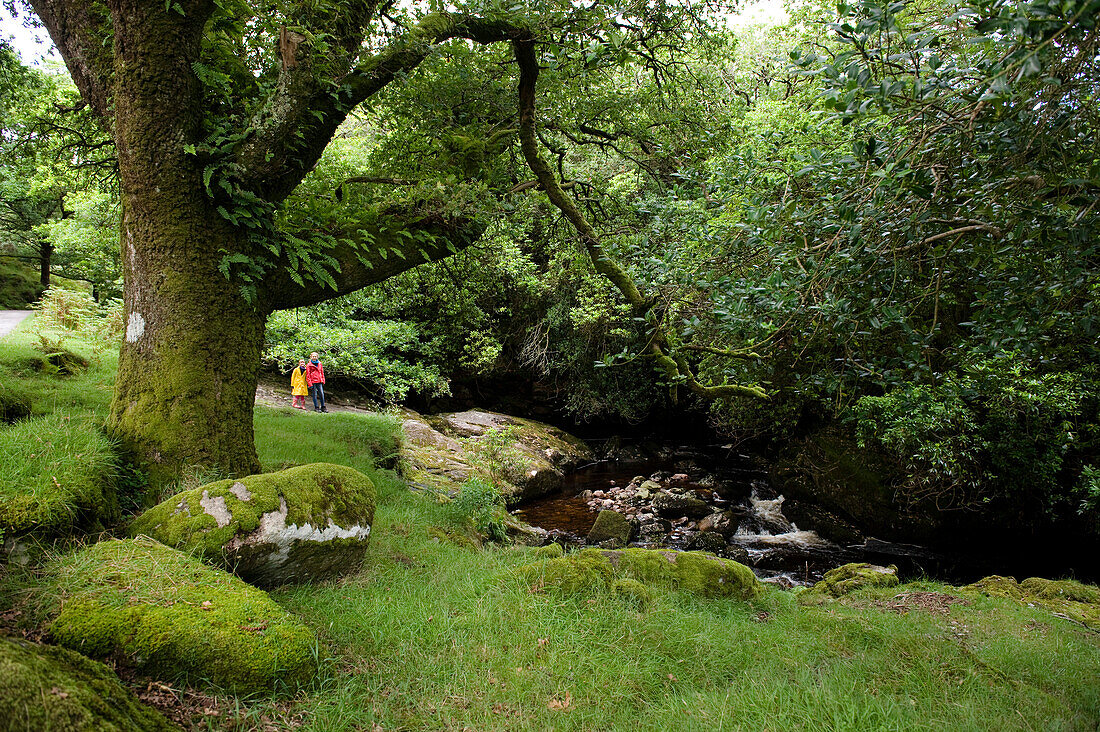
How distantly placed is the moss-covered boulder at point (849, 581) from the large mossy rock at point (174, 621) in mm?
6414

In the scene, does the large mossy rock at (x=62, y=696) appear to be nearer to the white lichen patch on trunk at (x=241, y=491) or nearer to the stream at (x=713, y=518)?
the white lichen patch on trunk at (x=241, y=491)

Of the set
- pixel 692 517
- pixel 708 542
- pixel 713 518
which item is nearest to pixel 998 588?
pixel 708 542

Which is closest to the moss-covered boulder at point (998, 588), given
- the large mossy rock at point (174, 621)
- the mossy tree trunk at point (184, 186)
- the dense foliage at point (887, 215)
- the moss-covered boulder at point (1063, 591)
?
the moss-covered boulder at point (1063, 591)

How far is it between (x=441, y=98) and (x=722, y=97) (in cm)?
451

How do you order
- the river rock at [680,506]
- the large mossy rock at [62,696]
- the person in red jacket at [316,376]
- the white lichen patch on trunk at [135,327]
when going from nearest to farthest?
the large mossy rock at [62,696], the white lichen patch on trunk at [135,327], the river rock at [680,506], the person in red jacket at [316,376]

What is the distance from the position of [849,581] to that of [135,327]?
954 centimetres

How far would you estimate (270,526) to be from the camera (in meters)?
4.11

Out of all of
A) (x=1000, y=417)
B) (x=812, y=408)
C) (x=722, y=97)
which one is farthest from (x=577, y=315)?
(x=1000, y=417)

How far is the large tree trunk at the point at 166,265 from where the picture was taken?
474cm

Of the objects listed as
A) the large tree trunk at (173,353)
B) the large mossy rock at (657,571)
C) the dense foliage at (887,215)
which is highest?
the dense foliage at (887,215)

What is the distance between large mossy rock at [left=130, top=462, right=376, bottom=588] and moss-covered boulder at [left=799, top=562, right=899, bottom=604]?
5.89 metres

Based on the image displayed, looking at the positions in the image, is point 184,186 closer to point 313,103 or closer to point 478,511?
point 313,103

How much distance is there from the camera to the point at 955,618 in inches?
243

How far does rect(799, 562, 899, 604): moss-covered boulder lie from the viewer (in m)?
7.49
